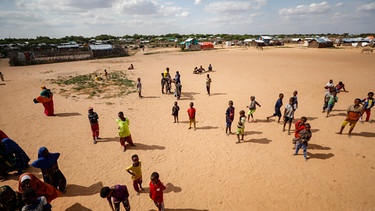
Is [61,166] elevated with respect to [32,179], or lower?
lower

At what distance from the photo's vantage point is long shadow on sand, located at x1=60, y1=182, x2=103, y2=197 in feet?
20.1

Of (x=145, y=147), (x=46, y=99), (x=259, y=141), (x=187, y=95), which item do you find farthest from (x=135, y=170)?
(x=187, y=95)

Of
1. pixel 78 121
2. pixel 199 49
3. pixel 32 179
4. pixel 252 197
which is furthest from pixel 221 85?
pixel 199 49

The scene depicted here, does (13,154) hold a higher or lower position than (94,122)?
lower

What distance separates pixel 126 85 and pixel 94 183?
44.9 ft

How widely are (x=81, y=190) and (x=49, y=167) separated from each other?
1.29 metres

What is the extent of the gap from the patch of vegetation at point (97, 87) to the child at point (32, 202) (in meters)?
12.3

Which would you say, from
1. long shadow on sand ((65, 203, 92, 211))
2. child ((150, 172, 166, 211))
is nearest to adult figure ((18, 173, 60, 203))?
long shadow on sand ((65, 203, 92, 211))

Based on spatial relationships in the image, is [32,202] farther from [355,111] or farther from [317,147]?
[355,111]

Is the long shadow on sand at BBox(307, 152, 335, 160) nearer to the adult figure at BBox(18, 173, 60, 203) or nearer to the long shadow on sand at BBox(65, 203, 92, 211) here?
the long shadow on sand at BBox(65, 203, 92, 211)

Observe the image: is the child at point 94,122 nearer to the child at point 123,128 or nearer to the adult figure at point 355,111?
Answer: the child at point 123,128

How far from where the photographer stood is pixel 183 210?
18.1ft

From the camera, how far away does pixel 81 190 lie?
625cm

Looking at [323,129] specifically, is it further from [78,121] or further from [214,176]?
[78,121]
